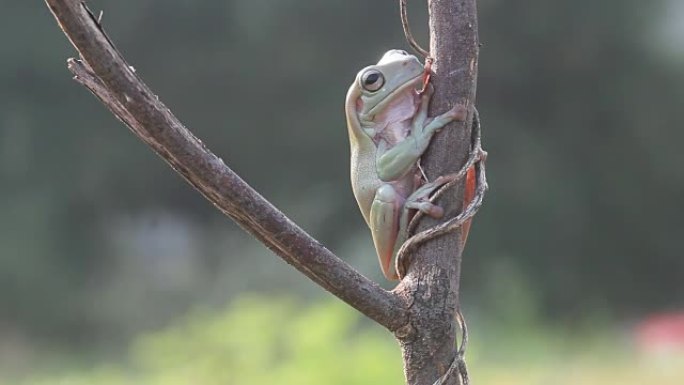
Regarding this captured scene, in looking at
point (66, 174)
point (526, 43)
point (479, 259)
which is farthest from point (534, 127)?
point (66, 174)

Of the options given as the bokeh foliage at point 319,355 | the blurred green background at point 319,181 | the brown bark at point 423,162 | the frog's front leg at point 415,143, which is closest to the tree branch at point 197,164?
the brown bark at point 423,162

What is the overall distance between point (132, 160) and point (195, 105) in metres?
0.20

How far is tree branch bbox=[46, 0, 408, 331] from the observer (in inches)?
15.2

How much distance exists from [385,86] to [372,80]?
15 millimetres

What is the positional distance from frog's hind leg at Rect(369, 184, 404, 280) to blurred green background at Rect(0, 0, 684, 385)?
4.39 feet

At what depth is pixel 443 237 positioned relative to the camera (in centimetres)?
51

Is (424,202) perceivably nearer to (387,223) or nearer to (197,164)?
(387,223)

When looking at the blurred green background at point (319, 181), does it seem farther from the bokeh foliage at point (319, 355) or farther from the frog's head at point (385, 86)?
the frog's head at point (385, 86)

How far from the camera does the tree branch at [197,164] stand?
0.39 metres

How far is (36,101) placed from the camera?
2184 millimetres

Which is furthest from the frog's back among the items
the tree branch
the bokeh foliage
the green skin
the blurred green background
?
the blurred green background

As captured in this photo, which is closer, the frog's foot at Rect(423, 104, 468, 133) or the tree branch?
the tree branch

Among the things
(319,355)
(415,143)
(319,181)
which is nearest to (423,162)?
(415,143)

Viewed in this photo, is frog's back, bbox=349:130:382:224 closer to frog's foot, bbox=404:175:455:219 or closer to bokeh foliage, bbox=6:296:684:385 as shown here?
frog's foot, bbox=404:175:455:219
